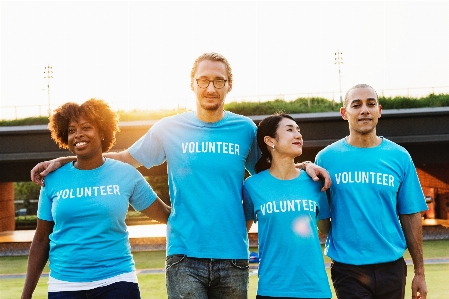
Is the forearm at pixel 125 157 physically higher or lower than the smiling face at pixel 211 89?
lower

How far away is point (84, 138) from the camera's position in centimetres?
338

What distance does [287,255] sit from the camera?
139 inches

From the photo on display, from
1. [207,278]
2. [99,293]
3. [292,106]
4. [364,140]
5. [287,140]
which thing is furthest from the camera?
[292,106]

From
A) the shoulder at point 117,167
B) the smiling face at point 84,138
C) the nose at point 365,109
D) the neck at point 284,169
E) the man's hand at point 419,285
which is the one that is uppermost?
the nose at point 365,109

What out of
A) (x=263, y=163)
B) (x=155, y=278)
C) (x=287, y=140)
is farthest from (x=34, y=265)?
(x=155, y=278)

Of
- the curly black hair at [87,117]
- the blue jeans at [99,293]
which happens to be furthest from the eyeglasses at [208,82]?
the blue jeans at [99,293]

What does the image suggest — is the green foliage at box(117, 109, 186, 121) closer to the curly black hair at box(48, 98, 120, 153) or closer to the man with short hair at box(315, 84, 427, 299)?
the man with short hair at box(315, 84, 427, 299)

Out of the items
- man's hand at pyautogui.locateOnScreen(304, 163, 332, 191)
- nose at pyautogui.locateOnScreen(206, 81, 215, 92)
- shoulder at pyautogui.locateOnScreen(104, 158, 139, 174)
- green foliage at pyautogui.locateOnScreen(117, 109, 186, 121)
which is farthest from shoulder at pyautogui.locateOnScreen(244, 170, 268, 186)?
green foliage at pyautogui.locateOnScreen(117, 109, 186, 121)

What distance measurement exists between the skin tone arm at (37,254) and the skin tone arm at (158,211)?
68cm

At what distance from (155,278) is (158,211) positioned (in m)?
8.74

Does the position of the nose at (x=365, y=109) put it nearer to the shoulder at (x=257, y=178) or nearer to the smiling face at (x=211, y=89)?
the shoulder at (x=257, y=178)

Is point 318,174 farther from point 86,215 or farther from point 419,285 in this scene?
point 86,215

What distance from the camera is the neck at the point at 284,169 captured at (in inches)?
148

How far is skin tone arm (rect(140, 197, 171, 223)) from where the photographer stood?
3691mm
